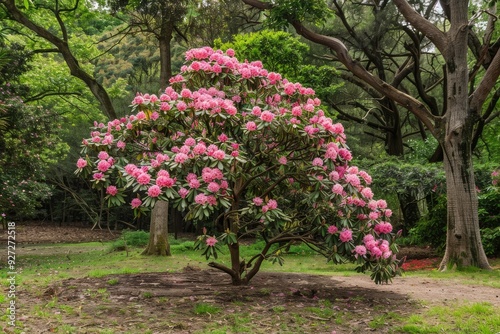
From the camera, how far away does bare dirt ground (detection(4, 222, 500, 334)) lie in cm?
504

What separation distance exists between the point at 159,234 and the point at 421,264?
6944 millimetres

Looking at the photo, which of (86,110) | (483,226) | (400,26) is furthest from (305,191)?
(86,110)

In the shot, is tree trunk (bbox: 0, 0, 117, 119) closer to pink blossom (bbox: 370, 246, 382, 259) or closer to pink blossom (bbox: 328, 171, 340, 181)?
pink blossom (bbox: 328, 171, 340, 181)

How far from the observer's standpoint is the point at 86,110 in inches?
739

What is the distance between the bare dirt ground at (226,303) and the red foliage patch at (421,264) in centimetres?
401

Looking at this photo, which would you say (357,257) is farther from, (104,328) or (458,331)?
(104,328)

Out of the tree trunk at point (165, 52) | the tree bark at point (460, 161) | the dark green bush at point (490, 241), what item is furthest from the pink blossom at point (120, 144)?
the dark green bush at point (490, 241)

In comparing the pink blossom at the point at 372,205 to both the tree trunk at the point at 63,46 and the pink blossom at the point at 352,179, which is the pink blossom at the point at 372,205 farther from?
the tree trunk at the point at 63,46

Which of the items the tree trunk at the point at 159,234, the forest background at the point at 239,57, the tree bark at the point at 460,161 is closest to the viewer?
the tree bark at the point at 460,161

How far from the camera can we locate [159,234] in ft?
40.8

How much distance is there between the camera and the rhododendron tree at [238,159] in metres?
5.47

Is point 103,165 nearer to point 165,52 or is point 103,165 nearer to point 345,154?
point 345,154

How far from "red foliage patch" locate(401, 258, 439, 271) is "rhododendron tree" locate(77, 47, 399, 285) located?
6.08 m

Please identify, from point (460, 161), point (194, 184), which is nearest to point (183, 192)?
point (194, 184)
